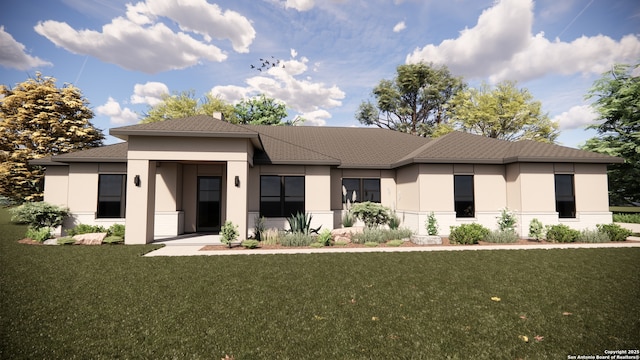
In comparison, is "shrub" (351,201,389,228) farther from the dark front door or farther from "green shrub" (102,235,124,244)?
"green shrub" (102,235,124,244)

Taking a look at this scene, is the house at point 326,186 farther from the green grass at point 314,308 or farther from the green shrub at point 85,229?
the green grass at point 314,308

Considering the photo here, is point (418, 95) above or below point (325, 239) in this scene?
above

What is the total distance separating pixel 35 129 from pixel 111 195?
16053 millimetres

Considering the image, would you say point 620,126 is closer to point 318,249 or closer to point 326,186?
point 326,186

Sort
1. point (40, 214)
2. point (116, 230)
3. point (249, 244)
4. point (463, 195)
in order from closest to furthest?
point (249, 244), point (40, 214), point (116, 230), point (463, 195)

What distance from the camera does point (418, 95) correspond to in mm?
38969

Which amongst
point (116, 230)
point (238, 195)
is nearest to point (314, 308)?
point (238, 195)

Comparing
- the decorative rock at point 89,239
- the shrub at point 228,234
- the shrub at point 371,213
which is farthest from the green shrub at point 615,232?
the decorative rock at point 89,239

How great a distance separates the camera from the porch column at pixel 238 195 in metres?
12.2

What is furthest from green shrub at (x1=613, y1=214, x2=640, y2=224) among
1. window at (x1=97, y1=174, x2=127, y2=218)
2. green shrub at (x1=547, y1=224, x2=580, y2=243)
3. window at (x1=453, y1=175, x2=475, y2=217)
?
window at (x1=97, y1=174, x2=127, y2=218)

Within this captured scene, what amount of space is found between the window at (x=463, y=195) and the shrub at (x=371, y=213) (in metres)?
3.70

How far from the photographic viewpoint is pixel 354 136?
71.1ft

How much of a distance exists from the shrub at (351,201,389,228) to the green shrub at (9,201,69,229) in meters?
15.0

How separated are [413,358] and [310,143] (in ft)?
56.1
